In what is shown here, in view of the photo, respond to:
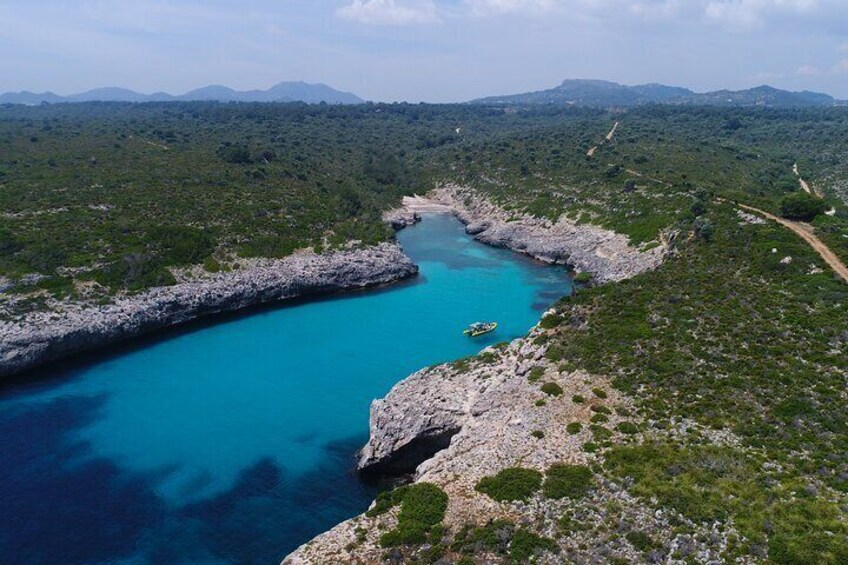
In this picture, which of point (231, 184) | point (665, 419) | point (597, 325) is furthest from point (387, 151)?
point (665, 419)

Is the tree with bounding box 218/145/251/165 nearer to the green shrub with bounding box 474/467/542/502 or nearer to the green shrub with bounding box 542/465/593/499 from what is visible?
the green shrub with bounding box 474/467/542/502

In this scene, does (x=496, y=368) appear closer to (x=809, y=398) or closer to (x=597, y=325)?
(x=597, y=325)

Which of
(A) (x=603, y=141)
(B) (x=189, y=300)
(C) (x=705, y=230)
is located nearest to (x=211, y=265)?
(B) (x=189, y=300)

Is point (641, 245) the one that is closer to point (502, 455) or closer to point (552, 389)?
point (552, 389)

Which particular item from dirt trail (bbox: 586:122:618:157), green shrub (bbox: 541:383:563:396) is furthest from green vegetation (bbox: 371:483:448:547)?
dirt trail (bbox: 586:122:618:157)

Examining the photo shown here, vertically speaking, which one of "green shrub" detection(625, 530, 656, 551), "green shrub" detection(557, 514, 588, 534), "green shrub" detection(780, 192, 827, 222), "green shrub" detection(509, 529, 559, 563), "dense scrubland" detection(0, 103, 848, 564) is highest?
"green shrub" detection(780, 192, 827, 222)

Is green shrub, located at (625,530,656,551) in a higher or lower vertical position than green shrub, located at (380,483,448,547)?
higher

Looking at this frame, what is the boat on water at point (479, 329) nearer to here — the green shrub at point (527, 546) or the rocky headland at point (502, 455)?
the rocky headland at point (502, 455)
